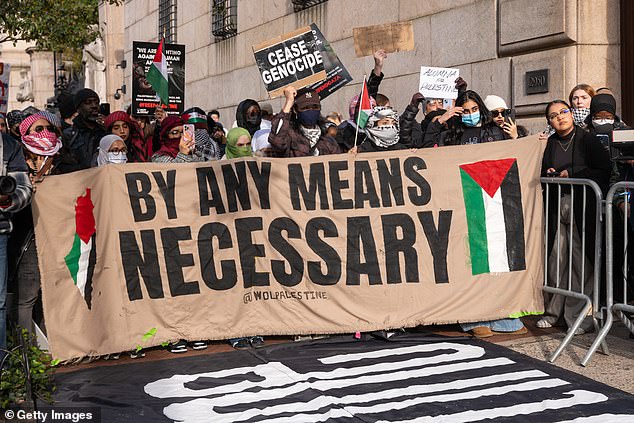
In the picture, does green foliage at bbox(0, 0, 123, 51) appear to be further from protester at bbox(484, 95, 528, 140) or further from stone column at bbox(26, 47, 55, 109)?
stone column at bbox(26, 47, 55, 109)

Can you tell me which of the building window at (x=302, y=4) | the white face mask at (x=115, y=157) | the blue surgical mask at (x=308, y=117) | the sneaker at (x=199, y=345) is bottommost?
the sneaker at (x=199, y=345)

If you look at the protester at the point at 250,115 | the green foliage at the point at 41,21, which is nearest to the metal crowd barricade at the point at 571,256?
the protester at the point at 250,115

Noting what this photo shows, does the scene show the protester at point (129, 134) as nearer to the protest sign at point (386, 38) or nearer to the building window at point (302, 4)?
the protest sign at point (386, 38)

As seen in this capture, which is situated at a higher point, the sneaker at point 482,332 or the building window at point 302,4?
the building window at point 302,4

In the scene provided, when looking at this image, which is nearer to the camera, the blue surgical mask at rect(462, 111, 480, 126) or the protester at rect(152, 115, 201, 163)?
the protester at rect(152, 115, 201, 163)

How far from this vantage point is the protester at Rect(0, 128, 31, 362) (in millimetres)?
5844

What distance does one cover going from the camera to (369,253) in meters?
7.48

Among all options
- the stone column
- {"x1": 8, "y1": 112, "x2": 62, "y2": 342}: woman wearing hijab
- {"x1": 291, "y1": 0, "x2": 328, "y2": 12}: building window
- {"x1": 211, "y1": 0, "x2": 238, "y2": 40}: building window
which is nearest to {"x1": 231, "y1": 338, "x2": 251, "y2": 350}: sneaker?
{"x1": 8, "y1": 112, "x2": 62, "y2": 342}: woman wearing hijab

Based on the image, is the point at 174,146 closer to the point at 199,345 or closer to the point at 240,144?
the point at 240,144

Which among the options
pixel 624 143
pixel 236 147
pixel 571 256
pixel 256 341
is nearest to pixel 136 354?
pixel 256 341

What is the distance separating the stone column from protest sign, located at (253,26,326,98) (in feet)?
126

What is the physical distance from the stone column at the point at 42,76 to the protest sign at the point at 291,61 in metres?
38.4

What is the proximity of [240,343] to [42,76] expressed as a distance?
1615 inches

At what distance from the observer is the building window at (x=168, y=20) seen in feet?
78.9
